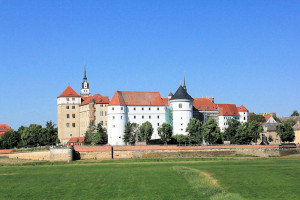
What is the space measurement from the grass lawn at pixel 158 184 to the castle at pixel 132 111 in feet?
150

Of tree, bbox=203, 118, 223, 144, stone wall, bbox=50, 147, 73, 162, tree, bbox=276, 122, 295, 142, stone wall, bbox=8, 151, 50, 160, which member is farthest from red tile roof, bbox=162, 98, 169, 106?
stone wall, bbox=50, 147, 73, 162

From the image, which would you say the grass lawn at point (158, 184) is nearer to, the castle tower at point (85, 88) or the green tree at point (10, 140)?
the green tree at point (10, 140)

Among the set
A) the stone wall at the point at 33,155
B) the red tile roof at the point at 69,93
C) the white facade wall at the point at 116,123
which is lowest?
the stone wall at the point at 33,155

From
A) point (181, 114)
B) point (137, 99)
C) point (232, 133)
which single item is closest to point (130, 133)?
point (137, 99)

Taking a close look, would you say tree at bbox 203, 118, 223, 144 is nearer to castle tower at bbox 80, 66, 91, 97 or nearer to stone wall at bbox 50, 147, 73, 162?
stone wall at bbox 50, 147, 73, 162

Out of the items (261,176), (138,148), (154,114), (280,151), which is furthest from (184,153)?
(261,176)

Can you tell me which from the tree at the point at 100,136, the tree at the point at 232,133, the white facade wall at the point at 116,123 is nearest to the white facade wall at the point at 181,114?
the tree at the point at 232,133

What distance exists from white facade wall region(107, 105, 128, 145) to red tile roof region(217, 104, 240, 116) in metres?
23.9

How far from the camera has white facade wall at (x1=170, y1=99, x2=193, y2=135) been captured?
349ft

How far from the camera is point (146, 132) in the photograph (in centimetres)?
10200

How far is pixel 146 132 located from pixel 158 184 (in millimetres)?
55007

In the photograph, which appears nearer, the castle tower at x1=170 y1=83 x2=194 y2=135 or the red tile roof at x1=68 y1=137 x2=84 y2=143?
the castle tower at x1=170 y1=83 x2=194 y2=135

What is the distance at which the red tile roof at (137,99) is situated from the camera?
361 feet

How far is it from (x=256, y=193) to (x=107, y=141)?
72.4 metres
